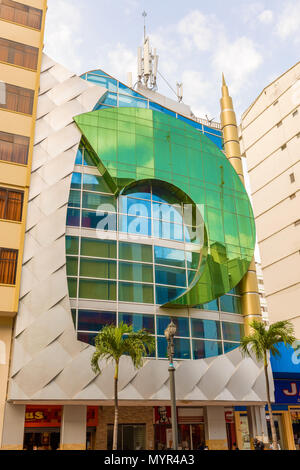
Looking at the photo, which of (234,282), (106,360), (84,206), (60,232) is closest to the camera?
(106,360)

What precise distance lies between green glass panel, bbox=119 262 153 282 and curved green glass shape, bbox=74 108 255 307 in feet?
8.97

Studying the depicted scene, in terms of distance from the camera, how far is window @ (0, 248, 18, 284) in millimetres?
25688

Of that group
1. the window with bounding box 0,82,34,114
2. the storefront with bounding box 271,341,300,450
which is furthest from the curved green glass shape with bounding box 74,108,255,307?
the storefront with bounding box 271,341,300,450

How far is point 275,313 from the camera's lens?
49781mm

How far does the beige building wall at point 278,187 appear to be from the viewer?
1913 inches

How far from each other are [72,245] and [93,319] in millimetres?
5253

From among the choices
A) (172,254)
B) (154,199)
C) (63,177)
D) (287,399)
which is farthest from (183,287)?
(287,399)

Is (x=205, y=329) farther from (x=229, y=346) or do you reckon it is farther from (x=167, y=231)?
(x=167, y=231)

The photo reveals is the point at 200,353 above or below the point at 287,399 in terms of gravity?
above

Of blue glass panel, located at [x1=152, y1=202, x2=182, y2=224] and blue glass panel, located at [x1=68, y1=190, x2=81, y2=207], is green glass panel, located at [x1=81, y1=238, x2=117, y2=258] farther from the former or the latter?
blue glass panel, located at [x1=152, y1=202, x2=182, y2=224]

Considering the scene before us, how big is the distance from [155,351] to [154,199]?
11.7 metres

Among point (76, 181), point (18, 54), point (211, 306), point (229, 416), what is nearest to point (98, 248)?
point (76, 181)
